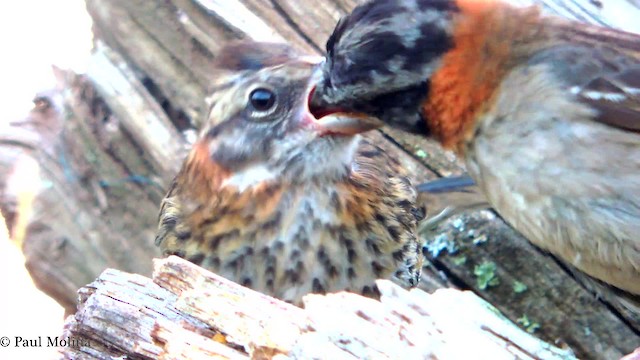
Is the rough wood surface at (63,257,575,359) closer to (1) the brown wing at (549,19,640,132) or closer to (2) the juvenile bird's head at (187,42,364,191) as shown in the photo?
(1) the brown wing at (549,19,640,132)

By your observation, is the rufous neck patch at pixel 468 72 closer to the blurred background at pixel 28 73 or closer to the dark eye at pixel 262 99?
the dark eye at pixel 262 99

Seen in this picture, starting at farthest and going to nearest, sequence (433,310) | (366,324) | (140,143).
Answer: (140,143) < (433,310) < (366,324)

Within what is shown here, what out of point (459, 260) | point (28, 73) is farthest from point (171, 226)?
point (28, 73)

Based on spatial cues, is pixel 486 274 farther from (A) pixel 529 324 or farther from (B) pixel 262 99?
(B) pixel 262 99

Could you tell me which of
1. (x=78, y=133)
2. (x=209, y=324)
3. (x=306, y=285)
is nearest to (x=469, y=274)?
(x=306, y=285)

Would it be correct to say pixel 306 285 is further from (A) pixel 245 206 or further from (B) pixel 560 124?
(B) pixel 560 124
